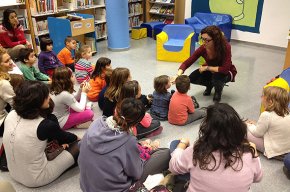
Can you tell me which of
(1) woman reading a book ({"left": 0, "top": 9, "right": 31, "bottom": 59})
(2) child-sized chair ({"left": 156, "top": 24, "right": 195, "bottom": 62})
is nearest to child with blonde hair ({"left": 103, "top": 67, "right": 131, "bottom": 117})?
(2) child-sized chair ({"left": 156, "top": 24, "right": 195, "bottom": 62})

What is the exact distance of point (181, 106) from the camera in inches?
113

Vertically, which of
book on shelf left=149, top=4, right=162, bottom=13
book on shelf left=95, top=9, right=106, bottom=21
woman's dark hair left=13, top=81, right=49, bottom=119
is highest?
book on shelf left=149, top=4, right=162, bottom=13

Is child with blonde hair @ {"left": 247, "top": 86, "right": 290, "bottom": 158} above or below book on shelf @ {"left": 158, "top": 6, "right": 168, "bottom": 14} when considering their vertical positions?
below

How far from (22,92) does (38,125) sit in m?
0.25

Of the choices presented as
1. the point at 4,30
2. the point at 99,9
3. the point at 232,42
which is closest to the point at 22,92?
the point at 4,30

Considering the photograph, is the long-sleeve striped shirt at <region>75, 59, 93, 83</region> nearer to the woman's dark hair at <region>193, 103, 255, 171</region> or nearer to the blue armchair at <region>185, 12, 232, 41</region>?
the blue armchair at <region>185, 12, 232, 41</region>

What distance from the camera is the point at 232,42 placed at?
243 inches

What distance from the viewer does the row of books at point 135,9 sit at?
6793 millimetres

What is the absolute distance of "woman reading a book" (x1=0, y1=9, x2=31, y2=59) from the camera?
14.8 feet

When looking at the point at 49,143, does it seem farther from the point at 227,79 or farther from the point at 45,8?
the point at 45,8

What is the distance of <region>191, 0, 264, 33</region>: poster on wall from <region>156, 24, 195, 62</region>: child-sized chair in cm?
140

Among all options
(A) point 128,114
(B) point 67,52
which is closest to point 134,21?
(B) point 67,52

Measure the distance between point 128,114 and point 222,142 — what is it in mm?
553

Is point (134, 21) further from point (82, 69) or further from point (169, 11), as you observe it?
point (82, 69)
